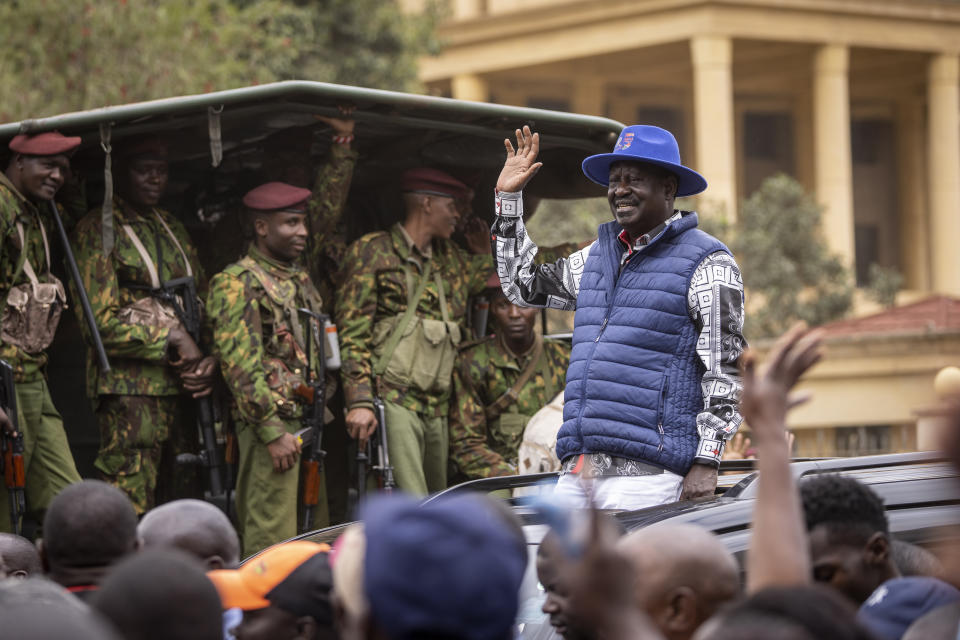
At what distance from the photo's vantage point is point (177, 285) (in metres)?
7.40

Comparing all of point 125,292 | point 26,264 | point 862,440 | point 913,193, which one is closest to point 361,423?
point 125,292

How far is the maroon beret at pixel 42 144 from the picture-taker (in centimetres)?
668

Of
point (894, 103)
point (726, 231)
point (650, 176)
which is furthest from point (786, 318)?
point (650, 176)

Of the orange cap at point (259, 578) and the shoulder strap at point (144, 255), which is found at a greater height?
the shoulder strap at point (144, 255)

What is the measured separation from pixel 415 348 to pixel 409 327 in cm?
13

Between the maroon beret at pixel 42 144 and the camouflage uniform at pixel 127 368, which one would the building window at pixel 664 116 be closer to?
the camouflage uniform at pixel 127 368

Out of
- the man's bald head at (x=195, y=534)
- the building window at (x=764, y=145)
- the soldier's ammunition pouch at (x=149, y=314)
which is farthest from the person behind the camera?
the building window at (x=764, y=145)

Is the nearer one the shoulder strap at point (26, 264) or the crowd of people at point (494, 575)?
the crowd of people at point (494, 575)

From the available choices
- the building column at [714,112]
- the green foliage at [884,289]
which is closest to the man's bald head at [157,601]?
the green foliage at [884,289]

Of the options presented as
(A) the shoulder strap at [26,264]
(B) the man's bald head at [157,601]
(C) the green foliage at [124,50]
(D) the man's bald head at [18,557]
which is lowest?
(D) the man's bald head at [18,557]

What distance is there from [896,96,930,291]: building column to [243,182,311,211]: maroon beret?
32.2 metres

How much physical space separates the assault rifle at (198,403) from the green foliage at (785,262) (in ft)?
55.6

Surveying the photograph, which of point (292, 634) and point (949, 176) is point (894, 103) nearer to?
point (949, 176)

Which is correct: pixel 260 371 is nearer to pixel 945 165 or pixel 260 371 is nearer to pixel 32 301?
pixel 32 301
